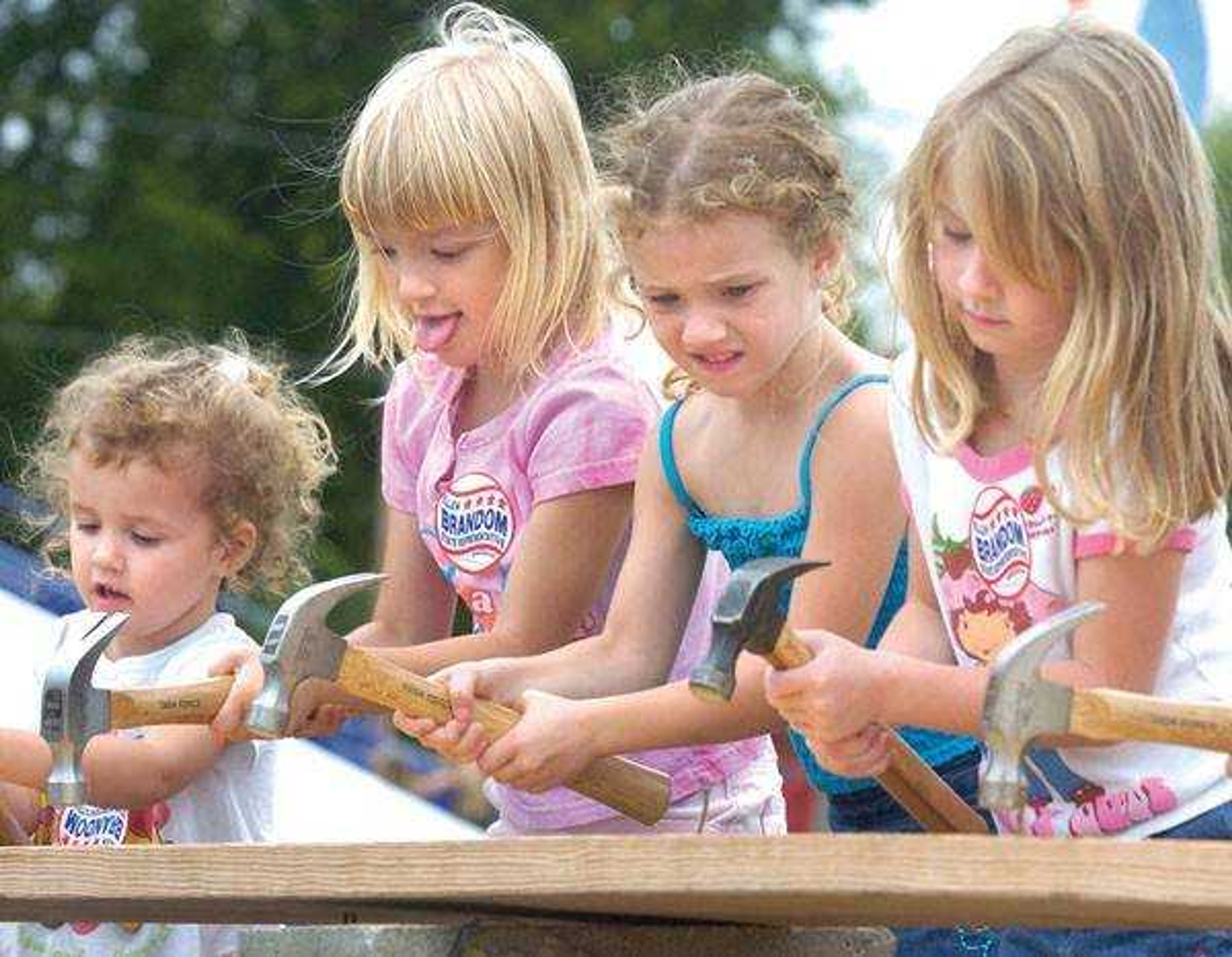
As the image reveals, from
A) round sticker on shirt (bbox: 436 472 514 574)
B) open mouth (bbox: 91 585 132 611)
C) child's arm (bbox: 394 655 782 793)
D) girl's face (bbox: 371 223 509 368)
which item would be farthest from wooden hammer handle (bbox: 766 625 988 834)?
open mouth (bbox: 91 585 132 611)

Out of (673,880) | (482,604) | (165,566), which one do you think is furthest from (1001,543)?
(165,566)

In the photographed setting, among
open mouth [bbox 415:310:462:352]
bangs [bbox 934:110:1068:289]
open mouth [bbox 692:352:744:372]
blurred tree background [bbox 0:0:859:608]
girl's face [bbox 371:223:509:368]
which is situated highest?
bangs [bbox 934:110:1068:289]

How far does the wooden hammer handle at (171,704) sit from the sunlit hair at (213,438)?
67 centimetres

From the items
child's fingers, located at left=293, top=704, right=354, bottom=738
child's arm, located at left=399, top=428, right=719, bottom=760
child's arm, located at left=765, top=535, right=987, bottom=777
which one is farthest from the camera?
child's fingers, located at left=293, top=704, right=354, bottom=738

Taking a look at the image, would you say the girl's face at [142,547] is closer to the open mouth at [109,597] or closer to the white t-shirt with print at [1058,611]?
the open mouth at [109,597]

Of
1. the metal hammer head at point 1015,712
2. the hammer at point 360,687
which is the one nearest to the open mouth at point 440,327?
the hammer at point 360,687

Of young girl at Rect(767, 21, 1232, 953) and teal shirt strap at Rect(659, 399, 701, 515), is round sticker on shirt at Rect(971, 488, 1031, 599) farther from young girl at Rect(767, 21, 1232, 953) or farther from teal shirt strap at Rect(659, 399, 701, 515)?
teal shirt strap at Rect(659, 399, 701, 515)

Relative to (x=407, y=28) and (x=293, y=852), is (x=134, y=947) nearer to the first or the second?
(x=293, y=852)

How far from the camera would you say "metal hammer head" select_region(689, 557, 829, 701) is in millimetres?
2707

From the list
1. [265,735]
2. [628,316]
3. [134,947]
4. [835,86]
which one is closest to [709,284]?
[628,316]

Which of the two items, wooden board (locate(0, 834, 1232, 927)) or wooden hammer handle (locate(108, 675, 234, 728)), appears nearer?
wooden board (locate(0, 834, 1232, 927))

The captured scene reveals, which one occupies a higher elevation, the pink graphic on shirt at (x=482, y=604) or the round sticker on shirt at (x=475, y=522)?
the round sticker on shirt at (x=475, y=522)

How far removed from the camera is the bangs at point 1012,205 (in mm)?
3104

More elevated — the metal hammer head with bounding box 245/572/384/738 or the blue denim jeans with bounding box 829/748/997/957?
the metal hammer head with bounding box 245/572/384/738
